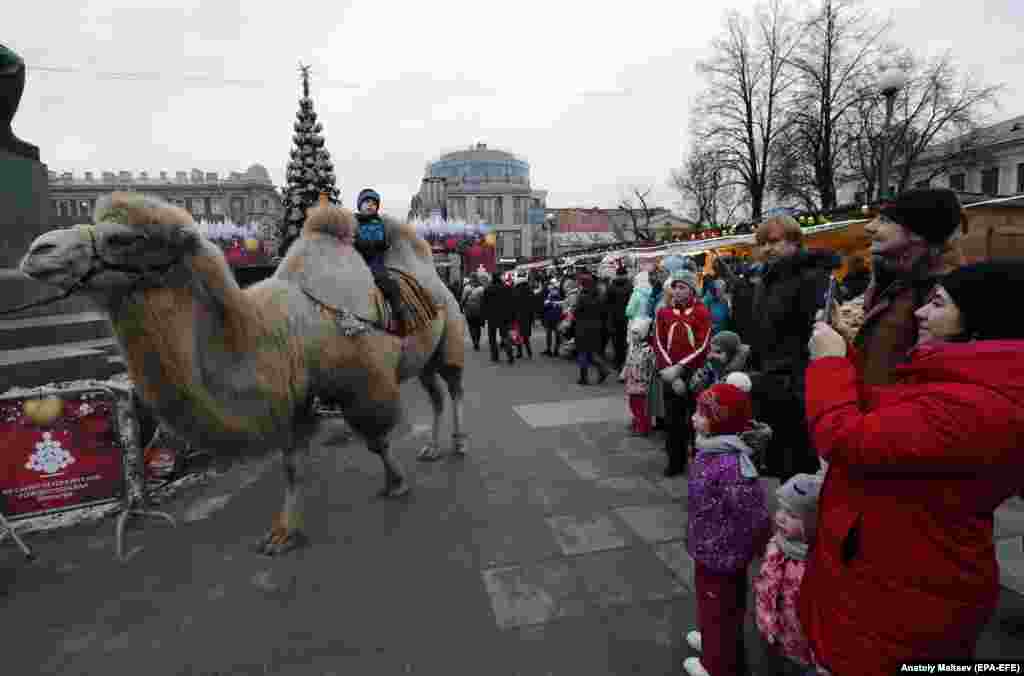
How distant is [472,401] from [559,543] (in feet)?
14.7

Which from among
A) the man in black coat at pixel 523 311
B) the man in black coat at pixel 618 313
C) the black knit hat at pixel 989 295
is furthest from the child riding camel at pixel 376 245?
the man in black coat at pixel 523 311

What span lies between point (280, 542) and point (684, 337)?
138 inches

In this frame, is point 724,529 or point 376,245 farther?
point 376,245

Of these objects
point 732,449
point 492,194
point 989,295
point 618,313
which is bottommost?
point 732,449

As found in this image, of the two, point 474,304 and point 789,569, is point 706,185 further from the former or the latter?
point 789,569

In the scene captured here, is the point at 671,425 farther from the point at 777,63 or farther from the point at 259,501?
the point at 777,63

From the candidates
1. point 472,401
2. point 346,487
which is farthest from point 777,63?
point 346,487

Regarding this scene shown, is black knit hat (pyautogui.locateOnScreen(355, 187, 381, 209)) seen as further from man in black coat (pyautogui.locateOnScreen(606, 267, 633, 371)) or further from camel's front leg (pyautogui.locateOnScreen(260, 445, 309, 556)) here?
man in black coat (pyautogui.locateOnScreen(606, 267, 633, 371))

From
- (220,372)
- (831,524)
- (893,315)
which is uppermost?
(893,315)

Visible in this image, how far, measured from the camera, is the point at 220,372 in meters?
2.82

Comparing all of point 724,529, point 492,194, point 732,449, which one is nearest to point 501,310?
point 732,449

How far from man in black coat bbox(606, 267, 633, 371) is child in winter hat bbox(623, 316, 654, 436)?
3.61 meters

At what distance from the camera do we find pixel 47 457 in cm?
395

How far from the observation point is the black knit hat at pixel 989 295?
4.02 feet
